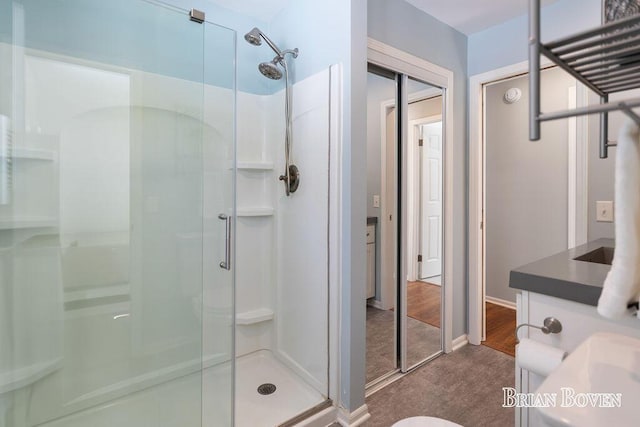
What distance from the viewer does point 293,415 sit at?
1.66 m

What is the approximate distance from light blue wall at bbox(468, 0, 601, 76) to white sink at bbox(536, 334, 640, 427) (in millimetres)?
1931

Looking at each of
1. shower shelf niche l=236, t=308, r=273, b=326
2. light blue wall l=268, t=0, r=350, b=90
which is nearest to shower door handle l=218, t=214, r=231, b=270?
shower shelf niche l=236, t=308, r=273, b=326

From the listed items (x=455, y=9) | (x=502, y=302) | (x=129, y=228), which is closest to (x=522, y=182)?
(x=502, y=302)

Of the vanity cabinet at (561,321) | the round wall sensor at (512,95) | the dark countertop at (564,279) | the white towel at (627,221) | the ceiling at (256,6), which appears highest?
the ceiling at (256,6)

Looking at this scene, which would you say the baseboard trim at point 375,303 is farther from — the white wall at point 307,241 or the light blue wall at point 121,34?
the light blue wall at point 121,34

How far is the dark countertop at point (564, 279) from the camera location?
0.90 metres

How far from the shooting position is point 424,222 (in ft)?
7.77

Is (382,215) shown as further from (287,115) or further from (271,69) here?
(271,69)

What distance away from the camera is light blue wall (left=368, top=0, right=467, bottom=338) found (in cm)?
204

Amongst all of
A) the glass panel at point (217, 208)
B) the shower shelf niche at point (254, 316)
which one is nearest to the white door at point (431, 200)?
the shower shelf niche at point (254, 316)

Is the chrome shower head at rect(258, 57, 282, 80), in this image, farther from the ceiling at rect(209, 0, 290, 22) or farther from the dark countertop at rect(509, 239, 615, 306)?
the dark countertop at rect(509, 239, 615, 306)

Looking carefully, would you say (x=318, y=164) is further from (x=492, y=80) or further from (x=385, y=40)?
(x=492, y=80)

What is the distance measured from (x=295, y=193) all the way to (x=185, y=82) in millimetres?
916

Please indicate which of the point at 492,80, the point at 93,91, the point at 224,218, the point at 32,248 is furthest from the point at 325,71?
the point at 32,248
